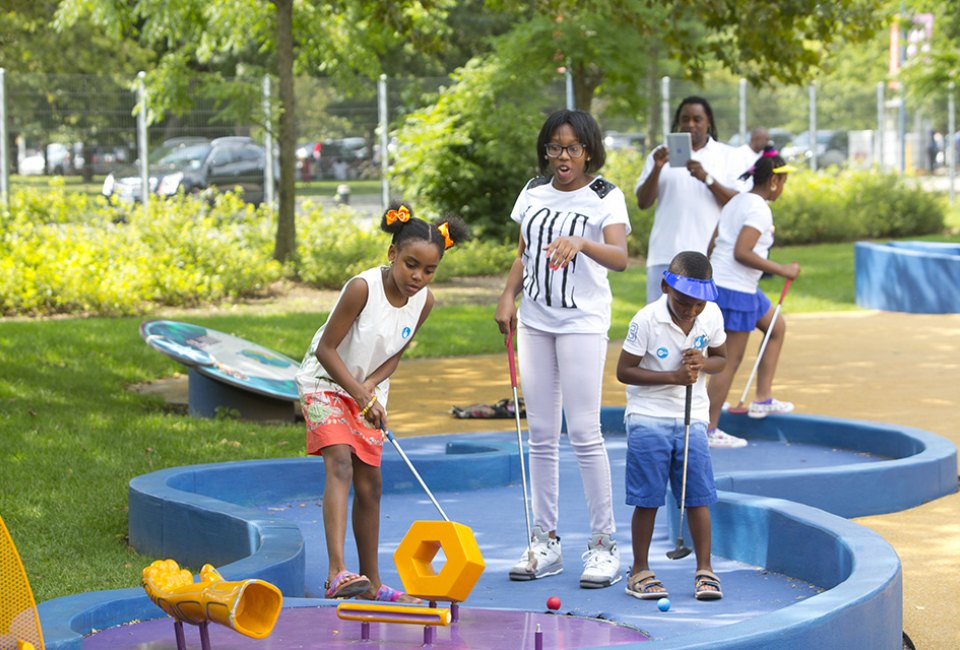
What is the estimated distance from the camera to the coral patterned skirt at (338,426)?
5148mm

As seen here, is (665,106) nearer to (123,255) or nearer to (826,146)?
(826,146)

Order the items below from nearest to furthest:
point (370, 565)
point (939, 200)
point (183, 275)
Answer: point (370, 565) → point (183, 275) → point (939, 200)

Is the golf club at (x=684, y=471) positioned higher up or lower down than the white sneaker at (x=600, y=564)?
higher up

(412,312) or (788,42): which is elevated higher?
(788,42)

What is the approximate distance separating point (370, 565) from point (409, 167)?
14599 mm

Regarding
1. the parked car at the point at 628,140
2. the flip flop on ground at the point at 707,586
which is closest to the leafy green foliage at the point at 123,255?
the parked car at the point at 628,140

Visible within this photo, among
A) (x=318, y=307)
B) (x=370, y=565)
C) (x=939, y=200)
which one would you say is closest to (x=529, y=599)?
(x=370, y=565)

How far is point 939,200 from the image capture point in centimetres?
2408

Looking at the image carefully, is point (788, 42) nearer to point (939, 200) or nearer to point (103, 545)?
point (103, 545)

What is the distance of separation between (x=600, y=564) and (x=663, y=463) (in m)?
0.47

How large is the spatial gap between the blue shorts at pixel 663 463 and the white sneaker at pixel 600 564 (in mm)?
292

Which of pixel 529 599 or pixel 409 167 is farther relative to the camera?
pixel 409 167

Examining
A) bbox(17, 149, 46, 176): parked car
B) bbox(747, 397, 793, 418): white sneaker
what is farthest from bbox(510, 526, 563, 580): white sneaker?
bbox(17, 149, 46, 176): parked car

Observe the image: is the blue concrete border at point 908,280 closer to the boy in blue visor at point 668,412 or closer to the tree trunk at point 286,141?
the tree trunk at point 286,141
